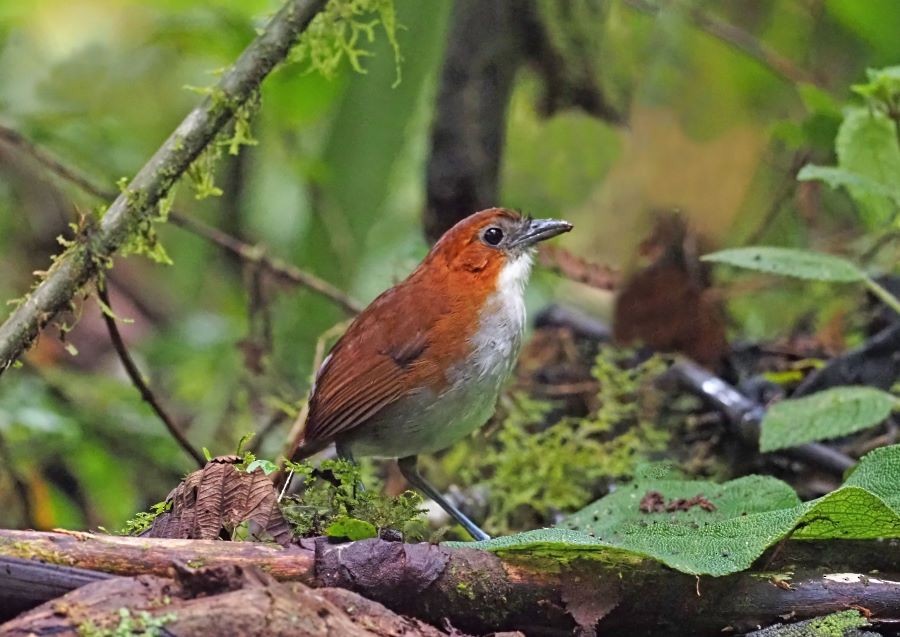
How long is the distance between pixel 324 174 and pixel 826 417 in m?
2.74

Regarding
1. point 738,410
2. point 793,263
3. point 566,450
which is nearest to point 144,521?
point 566,450

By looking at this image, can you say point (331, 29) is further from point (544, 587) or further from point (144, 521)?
point (544, 587)

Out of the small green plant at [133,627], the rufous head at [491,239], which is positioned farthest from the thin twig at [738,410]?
the small green plant at [133,627]

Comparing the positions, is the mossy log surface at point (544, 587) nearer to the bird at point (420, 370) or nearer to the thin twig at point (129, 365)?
the thin twig at point (129, 365)

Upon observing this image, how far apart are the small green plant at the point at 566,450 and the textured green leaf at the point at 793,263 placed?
67 cm

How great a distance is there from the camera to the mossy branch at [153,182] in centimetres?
211

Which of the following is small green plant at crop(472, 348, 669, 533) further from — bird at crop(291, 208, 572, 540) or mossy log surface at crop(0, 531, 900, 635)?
mossy log surface at crop(0, 531, 900, 635)

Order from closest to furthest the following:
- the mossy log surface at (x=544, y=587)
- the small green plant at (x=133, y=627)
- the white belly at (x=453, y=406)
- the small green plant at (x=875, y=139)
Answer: the small green plant at (x=133, y=627) → the mossy log surface at (x=544, y=587) → the white belly at (x=453, y=406) → the small green plant at (x=875, y=139)

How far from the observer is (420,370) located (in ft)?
8.54

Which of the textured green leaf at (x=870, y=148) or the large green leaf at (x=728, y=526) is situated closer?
the large green leaf at (x=728, y=526)

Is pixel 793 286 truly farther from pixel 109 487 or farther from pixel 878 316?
pixel 109 487

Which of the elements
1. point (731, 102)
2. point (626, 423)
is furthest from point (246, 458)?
point (731, 102)

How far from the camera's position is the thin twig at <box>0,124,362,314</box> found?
132 inches

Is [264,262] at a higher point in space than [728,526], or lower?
higher
